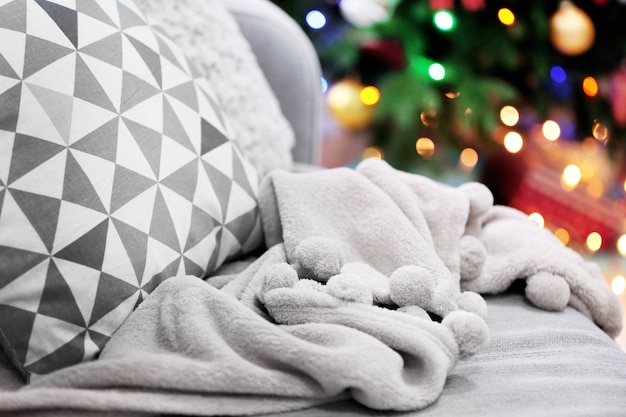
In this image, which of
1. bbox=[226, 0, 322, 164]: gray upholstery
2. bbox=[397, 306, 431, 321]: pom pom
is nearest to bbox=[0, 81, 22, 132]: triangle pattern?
bbox=[397, 306, 431, 321]: pom pom

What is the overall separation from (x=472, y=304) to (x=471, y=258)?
0.09 meters

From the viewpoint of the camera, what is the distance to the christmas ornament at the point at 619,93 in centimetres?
174

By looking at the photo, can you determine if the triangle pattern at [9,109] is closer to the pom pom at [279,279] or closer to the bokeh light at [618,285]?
the pom pom at [279,279]

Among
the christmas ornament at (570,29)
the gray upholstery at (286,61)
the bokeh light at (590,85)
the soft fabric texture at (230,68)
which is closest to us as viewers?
the soft fabric texture at (230,68)

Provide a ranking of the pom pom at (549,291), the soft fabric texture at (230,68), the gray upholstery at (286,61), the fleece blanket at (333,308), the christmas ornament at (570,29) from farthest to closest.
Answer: the christmas ornament at (570,29) → the gray upholstery at (286,61) → the soft fabric texture at (230,68) → the pom pom at (549,291) → the fleece blanket at (333,308)

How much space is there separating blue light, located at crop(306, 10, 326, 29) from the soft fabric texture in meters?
0.78

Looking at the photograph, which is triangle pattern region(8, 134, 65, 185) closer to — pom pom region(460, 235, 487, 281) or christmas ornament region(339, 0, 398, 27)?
pom pom region(460, 235, 487, 281)

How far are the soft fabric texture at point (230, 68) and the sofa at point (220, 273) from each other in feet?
0.08

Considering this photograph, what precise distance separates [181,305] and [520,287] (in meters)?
0.45

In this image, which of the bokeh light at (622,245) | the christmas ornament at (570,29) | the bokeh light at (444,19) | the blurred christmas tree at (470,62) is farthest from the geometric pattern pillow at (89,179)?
the bokeh light at (622,245)

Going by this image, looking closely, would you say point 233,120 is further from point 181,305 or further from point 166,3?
point 181,305

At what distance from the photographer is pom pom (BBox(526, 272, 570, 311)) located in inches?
31.8

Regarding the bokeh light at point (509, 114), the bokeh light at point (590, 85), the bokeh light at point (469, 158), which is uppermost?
the bokeh light at point (590, 85)

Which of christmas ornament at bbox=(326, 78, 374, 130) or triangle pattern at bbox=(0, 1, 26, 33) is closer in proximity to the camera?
triangle pattern at bbox=(0, 1, 26, 33)
